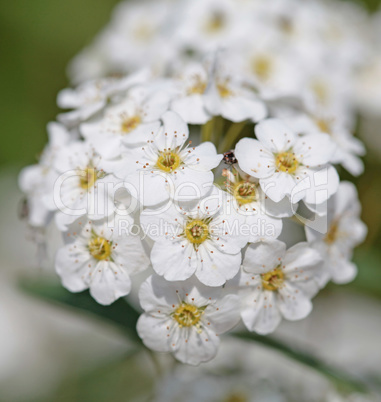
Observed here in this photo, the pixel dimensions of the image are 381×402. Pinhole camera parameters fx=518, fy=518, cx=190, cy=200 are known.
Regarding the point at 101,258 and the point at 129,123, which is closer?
the point at 101,258

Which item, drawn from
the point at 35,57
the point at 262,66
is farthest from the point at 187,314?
the point at 35,57

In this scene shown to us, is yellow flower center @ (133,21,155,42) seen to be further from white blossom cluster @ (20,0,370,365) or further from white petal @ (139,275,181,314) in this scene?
white petal @ (139,275,181,314)

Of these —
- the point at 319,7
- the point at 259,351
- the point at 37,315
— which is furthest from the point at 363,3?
the point at 37,315

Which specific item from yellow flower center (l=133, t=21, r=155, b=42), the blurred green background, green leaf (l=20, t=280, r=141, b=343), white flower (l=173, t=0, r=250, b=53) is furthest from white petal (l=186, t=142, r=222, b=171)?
the blurred green background

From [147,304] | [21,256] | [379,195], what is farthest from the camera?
[21,256]

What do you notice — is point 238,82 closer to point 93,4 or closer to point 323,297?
point 323,297

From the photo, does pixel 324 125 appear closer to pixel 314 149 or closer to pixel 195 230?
pixel 314 149

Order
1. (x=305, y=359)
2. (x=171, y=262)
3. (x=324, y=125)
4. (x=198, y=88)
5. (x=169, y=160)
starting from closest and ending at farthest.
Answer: (x=171, y=262)
(x=169, y=160)
(x=305, y=359)
(x=198, y=88)
(x=324, y=125)
